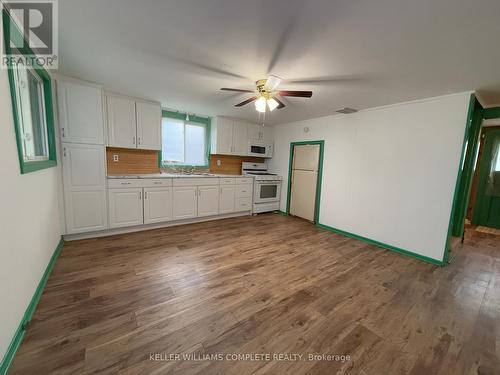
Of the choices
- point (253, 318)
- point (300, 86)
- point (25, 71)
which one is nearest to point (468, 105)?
point (300, 86)

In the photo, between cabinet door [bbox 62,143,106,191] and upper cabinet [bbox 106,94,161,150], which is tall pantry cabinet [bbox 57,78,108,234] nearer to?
cabinet door [bbox 62,143,106,191]

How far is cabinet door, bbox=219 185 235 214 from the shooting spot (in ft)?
14.8

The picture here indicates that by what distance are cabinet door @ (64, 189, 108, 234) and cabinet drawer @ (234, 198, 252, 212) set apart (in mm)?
2518

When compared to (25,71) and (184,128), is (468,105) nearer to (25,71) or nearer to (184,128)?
(184,128)

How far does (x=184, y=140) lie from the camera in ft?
15.0

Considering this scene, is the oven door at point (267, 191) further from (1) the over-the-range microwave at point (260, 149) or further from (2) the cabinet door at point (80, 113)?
(2) the cabinet door at point (80, 113)

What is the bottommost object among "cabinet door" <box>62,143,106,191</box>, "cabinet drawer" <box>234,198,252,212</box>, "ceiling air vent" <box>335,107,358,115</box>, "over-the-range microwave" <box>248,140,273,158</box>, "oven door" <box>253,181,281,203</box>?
"cabinet drawer" <box>234,198,252,212</box>

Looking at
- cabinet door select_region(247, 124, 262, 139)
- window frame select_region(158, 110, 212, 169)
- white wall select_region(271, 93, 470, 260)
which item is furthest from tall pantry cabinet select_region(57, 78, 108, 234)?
white wall select_region(271, 93, 470, 260)

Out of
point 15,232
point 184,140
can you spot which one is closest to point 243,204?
point 184,140

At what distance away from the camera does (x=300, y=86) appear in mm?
2713

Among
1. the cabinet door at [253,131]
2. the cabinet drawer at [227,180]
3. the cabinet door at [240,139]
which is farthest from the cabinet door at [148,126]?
the cabinet door at [253,131]

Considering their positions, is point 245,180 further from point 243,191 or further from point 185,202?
point 185,202

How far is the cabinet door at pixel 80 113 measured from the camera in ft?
9.20

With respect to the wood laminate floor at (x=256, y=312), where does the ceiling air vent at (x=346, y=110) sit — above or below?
above
